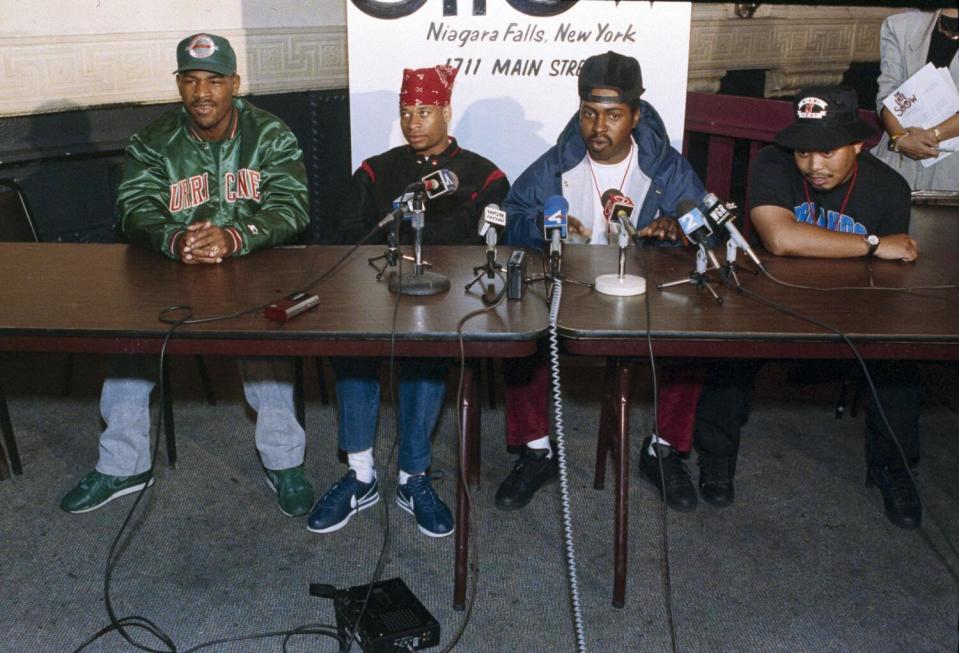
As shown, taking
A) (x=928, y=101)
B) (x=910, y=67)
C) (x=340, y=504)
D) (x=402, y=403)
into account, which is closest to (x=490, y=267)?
(x=402, y=403)

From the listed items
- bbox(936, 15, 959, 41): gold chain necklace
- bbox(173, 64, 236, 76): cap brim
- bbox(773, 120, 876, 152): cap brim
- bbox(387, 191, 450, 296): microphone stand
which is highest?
bbox(936, 15, 959, 41): gold chain necklace

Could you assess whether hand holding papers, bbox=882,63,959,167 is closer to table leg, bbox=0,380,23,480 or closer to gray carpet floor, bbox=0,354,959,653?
gray carpet floor, bbox=0,354,959,653

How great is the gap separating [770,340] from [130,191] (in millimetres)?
1936

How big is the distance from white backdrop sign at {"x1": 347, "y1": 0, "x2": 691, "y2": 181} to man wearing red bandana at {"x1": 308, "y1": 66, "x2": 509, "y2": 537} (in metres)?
0.33

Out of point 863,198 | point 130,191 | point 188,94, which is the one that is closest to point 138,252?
point 130,191

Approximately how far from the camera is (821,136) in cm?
299

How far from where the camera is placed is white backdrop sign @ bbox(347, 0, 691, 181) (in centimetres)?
399

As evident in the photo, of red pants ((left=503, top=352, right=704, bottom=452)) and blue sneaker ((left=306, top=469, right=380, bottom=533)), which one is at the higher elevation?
red pants ((left=503, top=352, right=704, bottom=452))

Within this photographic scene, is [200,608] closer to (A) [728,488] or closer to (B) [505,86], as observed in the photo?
(A) [728,488]

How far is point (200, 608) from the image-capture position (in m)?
2.59

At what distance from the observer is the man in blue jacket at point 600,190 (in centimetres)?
314

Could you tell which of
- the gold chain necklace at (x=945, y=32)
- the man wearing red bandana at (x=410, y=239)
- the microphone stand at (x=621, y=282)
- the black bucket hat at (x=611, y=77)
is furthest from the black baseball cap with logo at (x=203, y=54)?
the gold chain necklace at (x=945, y=32)

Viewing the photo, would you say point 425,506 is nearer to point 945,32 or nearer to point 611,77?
point 611,77

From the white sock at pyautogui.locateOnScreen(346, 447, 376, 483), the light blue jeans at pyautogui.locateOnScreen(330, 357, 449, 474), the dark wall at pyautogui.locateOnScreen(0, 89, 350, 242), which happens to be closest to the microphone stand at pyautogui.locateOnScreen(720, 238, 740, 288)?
the light blue jeans at pyautogui.locateOnScreen(330, 357, 449, 474)
